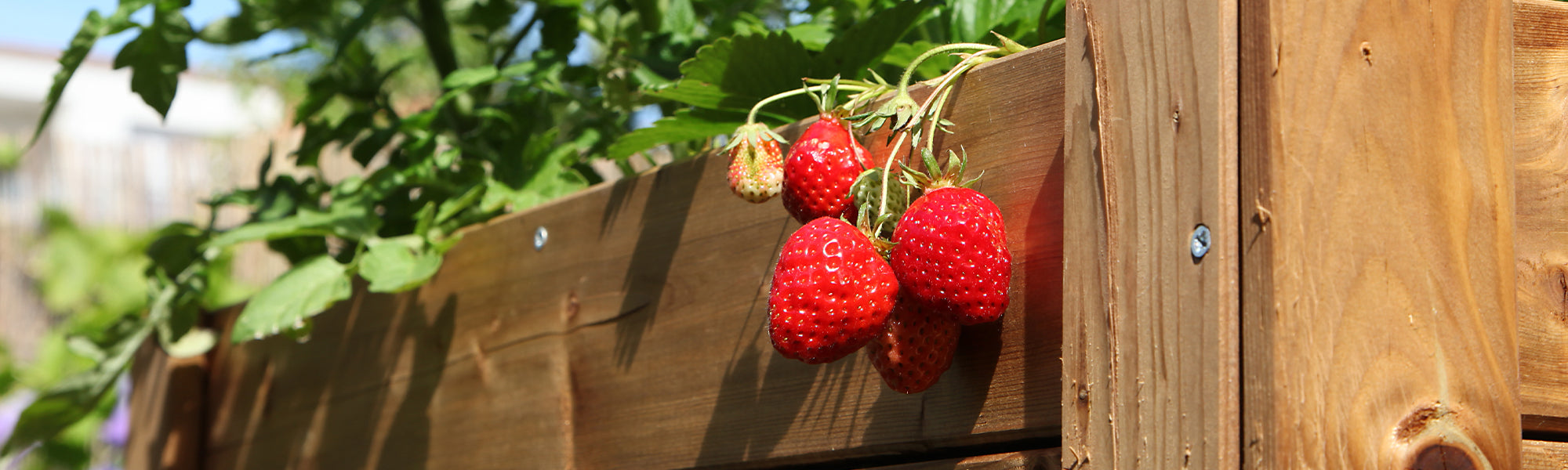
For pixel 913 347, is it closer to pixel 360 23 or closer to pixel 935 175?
pixel 935 175

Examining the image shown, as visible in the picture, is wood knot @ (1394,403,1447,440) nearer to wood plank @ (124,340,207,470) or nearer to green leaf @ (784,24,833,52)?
green leaf @ (784,24,833,52)

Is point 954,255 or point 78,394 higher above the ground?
point 954,255

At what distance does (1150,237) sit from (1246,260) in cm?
5

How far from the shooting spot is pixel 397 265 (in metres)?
1.33

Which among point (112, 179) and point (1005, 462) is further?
point (112, 179)

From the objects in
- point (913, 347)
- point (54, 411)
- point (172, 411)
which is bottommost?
point (172, 411)

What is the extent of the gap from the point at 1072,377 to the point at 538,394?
0.69 meters

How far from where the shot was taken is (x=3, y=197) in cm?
1137

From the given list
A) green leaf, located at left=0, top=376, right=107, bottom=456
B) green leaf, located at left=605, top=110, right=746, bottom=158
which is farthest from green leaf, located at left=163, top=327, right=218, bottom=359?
green leaf, located at left=605, top=110, right=746, bottom=158

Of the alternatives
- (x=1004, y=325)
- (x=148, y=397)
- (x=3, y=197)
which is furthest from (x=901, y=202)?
(x=3, y=197)

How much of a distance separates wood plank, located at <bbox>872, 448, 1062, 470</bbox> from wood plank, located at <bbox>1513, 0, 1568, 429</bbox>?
28cm

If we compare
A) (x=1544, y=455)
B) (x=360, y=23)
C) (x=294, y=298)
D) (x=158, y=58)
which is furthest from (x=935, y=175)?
(x=158, y=58)

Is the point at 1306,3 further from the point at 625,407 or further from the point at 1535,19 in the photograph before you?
the point at 625,407

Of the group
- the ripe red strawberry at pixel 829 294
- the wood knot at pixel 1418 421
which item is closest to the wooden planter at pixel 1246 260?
the wood knot at pixel 1418 421
